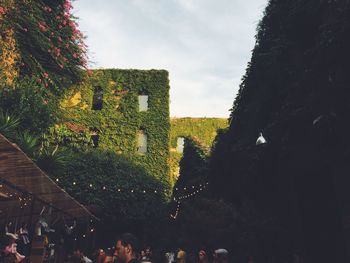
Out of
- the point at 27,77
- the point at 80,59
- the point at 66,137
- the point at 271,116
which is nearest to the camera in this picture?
the point at 271,116

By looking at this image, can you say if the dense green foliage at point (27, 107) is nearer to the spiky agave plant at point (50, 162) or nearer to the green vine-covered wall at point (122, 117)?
the spiky agave plant at point (50, 162)

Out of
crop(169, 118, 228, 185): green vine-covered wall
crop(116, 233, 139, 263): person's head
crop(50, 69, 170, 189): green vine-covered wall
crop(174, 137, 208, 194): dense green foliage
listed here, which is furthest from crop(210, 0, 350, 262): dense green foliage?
crop(169, 118, 228, 185): green vine-covered wall

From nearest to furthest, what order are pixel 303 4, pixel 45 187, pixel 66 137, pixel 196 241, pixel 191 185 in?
pixel 45 187 < pixel 303 4 < pixel 196 241 < pixel 66 137 < pixel 191 185

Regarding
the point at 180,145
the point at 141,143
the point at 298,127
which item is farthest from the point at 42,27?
the point at 180,145

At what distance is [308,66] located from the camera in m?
9.90

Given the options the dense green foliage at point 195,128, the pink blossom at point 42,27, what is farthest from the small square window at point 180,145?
the pink blossom at point 42,27

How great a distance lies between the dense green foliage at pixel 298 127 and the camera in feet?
28.6

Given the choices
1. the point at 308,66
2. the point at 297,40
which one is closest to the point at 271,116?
the point at 297,40

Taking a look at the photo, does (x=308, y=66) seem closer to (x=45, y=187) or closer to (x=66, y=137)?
(x=45, y=187)

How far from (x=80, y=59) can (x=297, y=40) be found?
36.4ft

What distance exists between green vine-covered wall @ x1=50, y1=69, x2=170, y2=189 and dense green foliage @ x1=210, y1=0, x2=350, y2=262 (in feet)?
26.3

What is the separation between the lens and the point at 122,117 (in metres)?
24.6

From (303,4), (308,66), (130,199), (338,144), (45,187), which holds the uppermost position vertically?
(303,4)

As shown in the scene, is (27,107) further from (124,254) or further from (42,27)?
(124,254)
